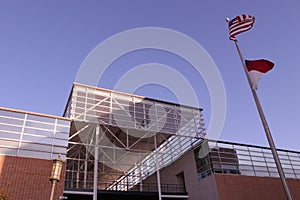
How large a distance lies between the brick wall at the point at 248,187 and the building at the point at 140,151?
6 centimetres

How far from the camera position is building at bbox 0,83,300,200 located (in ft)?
47.9

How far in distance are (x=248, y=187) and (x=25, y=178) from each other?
14022mm

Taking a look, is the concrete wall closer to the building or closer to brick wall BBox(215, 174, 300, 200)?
the building

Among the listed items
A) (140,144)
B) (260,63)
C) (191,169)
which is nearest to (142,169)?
(140,144)

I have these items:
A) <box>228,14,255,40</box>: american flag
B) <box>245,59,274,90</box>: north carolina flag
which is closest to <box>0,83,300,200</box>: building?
<box>245,59,274,90</box>: north carolina flag

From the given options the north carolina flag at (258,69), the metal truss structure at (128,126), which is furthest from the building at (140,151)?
the north carolina flag at (258,69)

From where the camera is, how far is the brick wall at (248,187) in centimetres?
1756

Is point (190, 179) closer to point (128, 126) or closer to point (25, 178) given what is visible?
point (128, 126)

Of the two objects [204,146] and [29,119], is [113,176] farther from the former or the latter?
[29,119]

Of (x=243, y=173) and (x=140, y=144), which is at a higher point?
(x=140, y=144)

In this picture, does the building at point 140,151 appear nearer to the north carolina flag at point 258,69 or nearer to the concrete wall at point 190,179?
the concrete wall at point 190,179

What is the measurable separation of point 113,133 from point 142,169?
663cm

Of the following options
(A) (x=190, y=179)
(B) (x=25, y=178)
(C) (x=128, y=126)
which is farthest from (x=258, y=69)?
(B) (x=25, y=178)

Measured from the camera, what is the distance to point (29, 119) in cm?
1590
